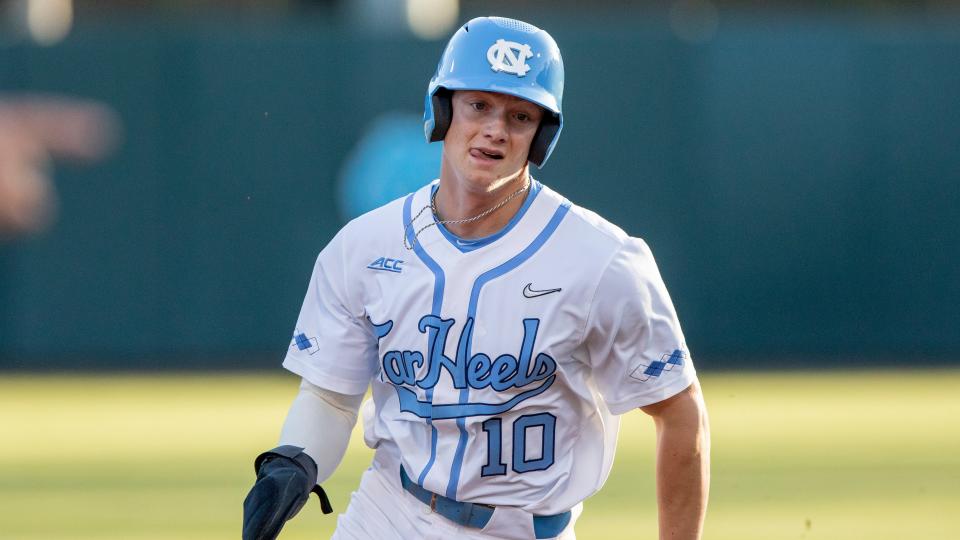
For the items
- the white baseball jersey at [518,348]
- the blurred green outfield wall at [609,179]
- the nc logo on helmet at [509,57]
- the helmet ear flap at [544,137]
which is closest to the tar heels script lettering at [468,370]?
the white baseball jersey at [518,348]

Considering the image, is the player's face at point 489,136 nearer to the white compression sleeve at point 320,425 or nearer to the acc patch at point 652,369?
the acc patch at point 652,369

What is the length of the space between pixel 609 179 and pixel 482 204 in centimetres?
1174

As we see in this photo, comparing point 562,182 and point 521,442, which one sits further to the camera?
point 562,182

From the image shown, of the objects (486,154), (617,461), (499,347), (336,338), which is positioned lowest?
(617,461)

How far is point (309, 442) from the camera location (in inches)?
202

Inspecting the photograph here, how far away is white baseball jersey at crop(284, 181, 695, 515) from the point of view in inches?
191

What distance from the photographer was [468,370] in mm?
4906

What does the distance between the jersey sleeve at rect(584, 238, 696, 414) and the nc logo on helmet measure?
58 centimetres

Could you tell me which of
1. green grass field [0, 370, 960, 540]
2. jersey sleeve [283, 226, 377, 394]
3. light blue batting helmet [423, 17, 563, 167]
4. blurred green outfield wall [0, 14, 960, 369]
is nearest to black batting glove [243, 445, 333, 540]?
jersey sleeve [283, 226, 377, 394]

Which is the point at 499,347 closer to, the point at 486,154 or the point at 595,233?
the point at 595,233

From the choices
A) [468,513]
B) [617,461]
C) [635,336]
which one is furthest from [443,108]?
[617,461]

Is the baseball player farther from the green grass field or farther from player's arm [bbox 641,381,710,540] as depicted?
the green grass field

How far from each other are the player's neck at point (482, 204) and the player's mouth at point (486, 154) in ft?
0.31

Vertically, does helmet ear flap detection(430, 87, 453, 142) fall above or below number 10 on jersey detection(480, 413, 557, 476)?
above
